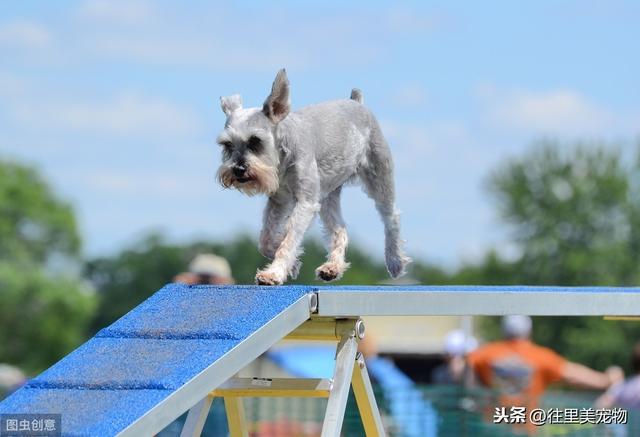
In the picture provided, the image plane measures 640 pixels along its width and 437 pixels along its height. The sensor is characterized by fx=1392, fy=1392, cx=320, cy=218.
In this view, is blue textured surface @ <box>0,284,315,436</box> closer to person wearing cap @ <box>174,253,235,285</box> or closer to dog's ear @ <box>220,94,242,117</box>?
dog's ear @ <box>220,94,242,117</box>

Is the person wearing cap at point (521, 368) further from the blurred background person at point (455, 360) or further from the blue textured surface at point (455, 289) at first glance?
the blue textured surface at point (455, 289)

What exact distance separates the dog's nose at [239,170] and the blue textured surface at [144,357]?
Answer: 600 millimetres

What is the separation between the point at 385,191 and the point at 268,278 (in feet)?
4.78

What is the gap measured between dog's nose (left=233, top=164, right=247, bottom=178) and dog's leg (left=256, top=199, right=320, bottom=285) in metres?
0.39

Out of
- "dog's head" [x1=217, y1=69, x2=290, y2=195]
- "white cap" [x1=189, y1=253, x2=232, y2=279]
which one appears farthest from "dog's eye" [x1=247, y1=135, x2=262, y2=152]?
"white cap" [x1=189, y1=253, x2=232, y2=279]

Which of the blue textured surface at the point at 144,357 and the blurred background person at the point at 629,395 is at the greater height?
the blue textured surface at the point at 144,357

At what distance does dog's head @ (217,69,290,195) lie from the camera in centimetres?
720

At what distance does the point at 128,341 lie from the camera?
22.1 feet

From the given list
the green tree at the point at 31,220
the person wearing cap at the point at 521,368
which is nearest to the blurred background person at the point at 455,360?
the person wearing cap at the point at 521,368

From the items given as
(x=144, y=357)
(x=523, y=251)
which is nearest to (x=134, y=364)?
(x=144, y=357)

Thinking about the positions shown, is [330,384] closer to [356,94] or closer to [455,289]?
[455,289]

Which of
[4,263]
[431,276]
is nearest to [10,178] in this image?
[4,263]

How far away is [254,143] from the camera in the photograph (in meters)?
7.24

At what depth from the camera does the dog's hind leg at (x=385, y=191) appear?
26.9 ft
